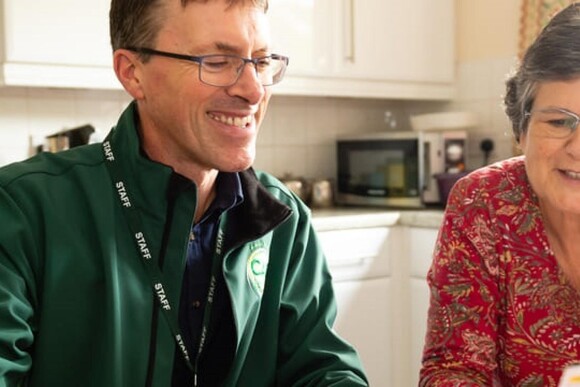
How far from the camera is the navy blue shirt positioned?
4.11ft

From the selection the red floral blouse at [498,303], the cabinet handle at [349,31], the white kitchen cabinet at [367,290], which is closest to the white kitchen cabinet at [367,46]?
the cabinet handle at [349,31]

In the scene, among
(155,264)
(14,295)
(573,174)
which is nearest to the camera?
(14,295)

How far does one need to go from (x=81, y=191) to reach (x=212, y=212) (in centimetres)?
22

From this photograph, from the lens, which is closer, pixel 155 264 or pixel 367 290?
pixel 155 264

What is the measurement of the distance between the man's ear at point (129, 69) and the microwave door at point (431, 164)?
2.08m

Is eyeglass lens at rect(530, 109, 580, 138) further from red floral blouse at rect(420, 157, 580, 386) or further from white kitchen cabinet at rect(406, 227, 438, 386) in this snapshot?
white kitchen cabinet at rect(406, 227, 438, 386)

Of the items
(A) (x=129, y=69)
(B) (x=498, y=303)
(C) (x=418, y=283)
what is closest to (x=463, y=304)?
(B) (x=498, y=303)

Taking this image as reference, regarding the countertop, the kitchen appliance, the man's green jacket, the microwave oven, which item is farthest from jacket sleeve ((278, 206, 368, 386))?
the microwave oven

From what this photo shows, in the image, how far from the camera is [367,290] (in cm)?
309

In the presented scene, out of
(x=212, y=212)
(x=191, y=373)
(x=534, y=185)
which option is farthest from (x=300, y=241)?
(x=534, y=185)

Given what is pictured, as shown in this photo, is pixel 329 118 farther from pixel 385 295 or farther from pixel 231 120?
pixel 231 120

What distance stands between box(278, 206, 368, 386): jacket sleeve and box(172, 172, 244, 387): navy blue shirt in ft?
0.38

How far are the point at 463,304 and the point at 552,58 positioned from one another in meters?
0.43

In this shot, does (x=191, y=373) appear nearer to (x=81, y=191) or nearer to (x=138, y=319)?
(x=138, y=319)
